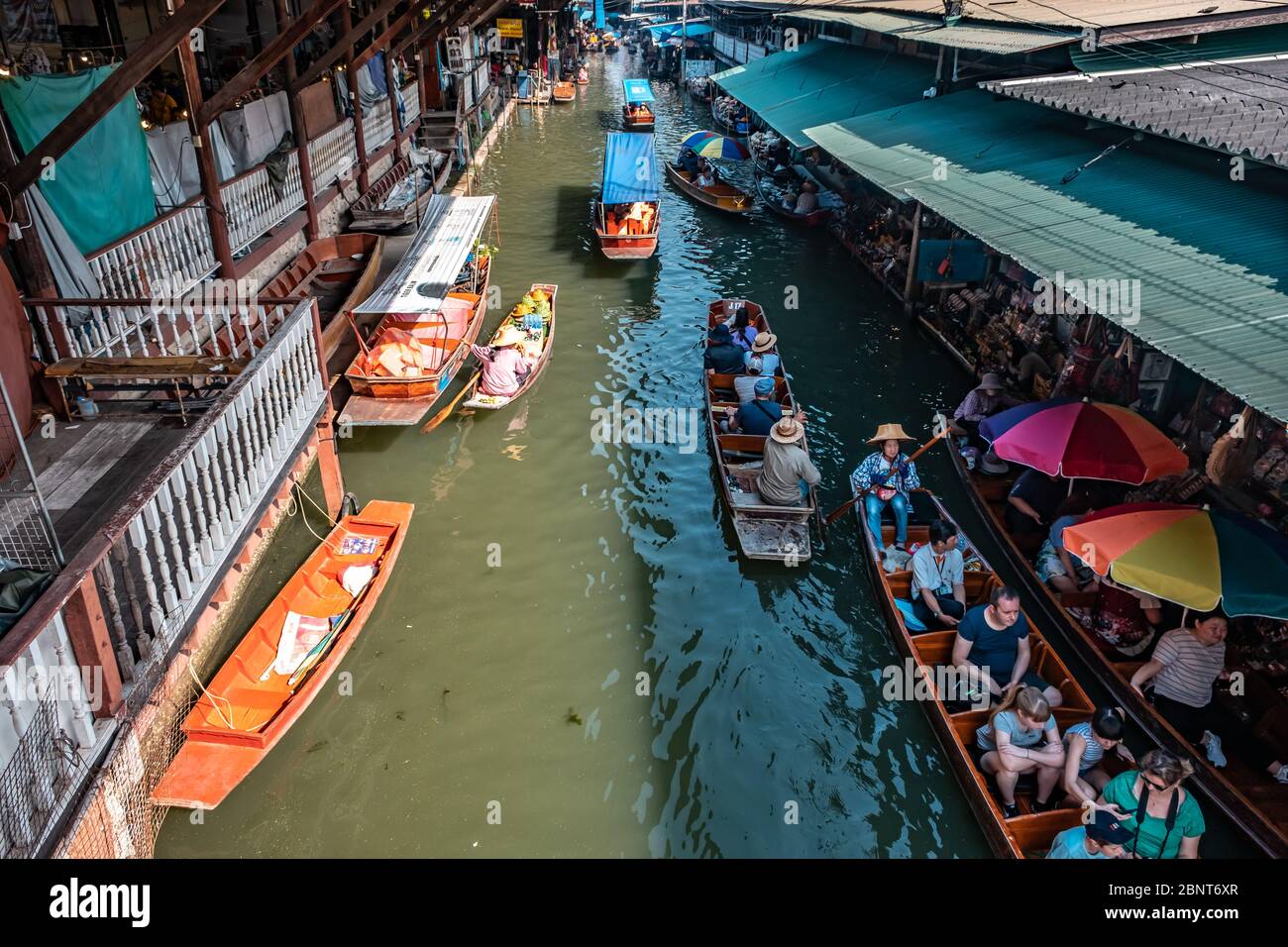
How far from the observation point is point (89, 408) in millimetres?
9445

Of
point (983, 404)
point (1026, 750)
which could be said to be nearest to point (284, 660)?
point (1026, 750)

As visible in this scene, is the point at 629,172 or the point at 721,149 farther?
the point at 721,149

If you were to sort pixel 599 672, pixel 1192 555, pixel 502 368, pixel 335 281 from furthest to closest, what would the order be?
pixel 335 281
pixel 502 368
pixel 599 672
pixel 1192 555

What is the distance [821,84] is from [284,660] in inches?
983

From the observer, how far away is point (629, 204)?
22.3 m

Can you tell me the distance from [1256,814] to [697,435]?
359 inches

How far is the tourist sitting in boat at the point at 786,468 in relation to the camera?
10891 mm

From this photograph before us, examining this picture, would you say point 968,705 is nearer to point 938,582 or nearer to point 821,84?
point 938,582

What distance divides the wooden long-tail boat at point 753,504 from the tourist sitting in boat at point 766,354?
32cm

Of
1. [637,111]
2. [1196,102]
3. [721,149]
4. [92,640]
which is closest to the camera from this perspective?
[92,640]

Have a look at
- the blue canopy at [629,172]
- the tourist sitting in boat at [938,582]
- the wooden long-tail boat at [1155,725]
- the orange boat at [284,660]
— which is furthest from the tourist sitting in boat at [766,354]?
the blue canopy at [629,172]

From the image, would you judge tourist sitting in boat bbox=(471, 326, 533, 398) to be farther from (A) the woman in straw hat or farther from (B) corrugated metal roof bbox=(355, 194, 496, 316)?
(A) the woman in straw hat
